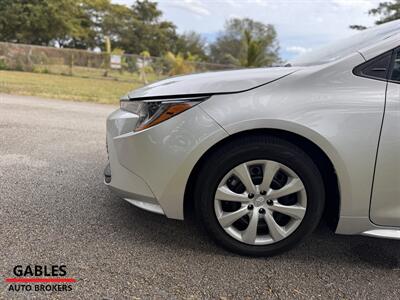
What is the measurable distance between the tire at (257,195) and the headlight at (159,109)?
1.13ft

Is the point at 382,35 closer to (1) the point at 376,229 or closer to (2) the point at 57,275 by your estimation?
(1) the point at 376,229

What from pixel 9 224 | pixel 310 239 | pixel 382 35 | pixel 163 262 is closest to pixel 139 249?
pixel 163 262

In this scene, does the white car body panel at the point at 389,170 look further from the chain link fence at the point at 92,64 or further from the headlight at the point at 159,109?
the chain link fence at the point at 92,64

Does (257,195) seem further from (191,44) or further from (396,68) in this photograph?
(191,44)

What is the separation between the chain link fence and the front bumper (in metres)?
16.6

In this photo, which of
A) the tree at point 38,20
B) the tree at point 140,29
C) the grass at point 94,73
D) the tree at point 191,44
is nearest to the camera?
the grass at point 94,73

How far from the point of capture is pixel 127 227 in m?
2.63

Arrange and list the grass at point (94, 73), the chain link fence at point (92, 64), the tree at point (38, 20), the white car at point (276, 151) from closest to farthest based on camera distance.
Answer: the white car at point (276, 151) → the chain link fence at point (92, 64) → the grass at point (94, 73) → the tree at point (38, 20)

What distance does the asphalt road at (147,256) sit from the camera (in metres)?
2.03

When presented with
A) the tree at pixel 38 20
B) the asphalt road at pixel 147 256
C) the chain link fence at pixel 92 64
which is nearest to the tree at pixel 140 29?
the tree at pixel 38 20

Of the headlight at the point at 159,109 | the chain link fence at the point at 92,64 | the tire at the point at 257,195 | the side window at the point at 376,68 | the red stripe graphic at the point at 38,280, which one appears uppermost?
the chain link fence at the point at 92,64

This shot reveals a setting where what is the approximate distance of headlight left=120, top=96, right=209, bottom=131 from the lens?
7.18 ft

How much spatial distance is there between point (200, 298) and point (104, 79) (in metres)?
18.9

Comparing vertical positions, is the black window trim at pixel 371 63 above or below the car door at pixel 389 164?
above
